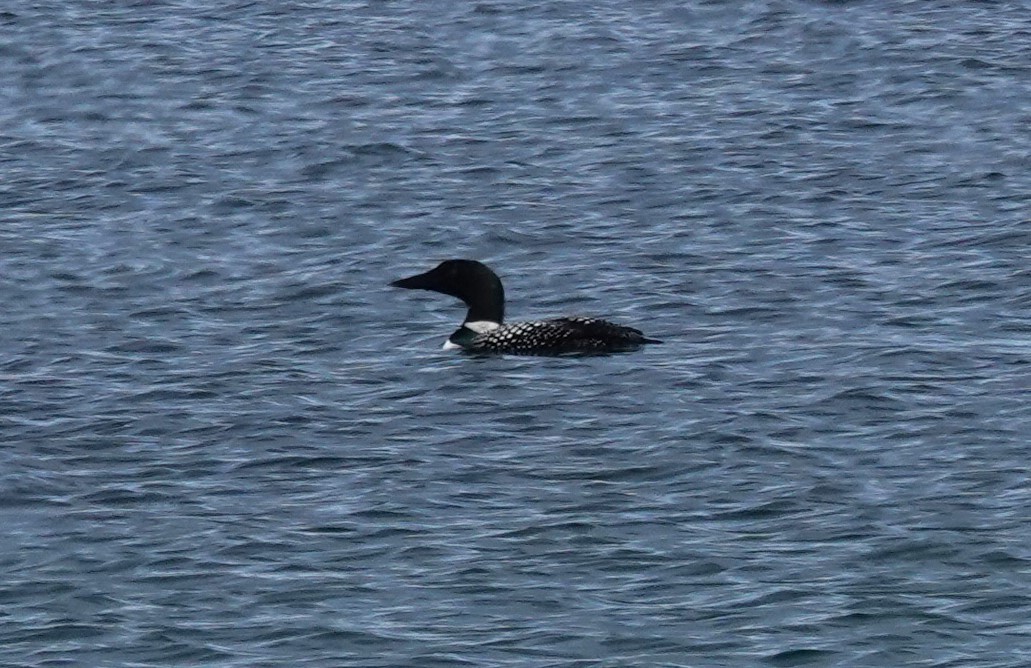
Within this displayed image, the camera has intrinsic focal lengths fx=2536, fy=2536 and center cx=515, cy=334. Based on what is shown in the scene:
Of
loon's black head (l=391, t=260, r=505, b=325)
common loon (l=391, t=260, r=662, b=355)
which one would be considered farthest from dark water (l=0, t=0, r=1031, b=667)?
loon's black head (l=391, t=260, r=505, b=325)

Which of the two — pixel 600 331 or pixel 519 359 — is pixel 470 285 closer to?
pixel 519 359

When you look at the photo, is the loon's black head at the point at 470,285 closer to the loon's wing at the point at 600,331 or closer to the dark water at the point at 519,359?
the dark water at the point at 519,359

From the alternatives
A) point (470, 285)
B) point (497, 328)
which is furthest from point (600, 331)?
point (470, 285)

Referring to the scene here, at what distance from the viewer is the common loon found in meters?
17.5

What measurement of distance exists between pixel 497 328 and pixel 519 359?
0.36m

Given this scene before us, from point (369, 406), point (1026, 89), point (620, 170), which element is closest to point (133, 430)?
point (369, 406)

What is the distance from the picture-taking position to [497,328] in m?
18.1

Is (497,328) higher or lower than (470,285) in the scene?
lower

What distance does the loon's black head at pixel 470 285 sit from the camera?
18.3m

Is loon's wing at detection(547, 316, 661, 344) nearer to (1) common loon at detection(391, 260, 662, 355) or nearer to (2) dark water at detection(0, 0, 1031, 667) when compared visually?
(1) common loon at detection(391, 260, 662, 355)

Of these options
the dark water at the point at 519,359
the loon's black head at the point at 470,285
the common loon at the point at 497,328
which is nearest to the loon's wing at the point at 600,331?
the common loon at the point at 497,328

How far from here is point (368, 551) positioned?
1324cm

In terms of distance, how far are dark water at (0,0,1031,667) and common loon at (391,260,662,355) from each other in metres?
0.18

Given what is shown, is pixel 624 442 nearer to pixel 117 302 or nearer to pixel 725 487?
pixel 725 487
